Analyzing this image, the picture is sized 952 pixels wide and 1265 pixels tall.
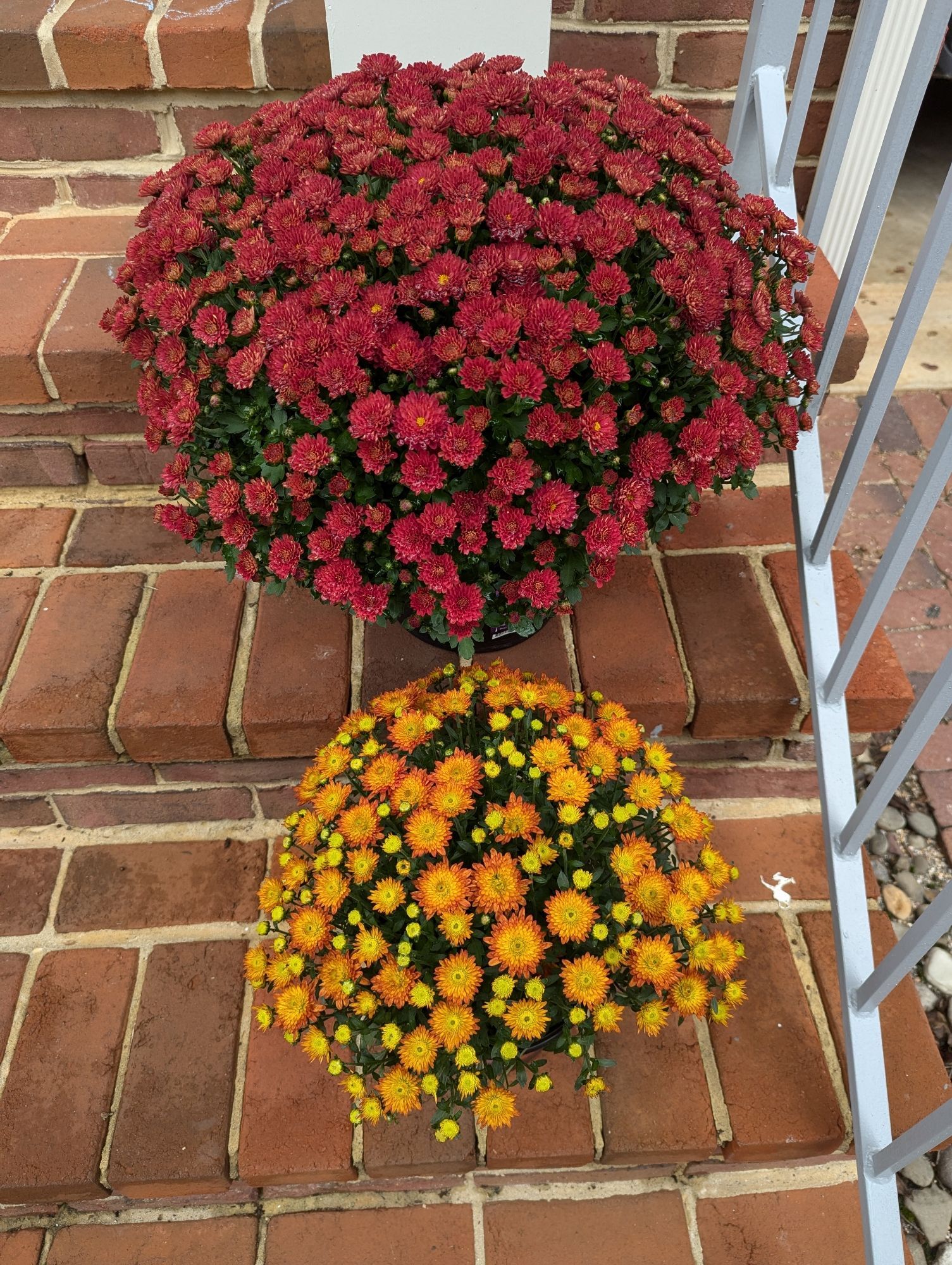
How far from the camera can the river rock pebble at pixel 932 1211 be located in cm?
129

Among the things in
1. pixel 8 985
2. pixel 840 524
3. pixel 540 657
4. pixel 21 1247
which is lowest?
pixel 21 1247

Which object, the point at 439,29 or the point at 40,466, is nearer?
the point at 439,29

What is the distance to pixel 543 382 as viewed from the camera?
918mm

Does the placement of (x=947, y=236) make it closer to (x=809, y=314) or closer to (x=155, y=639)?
(x=809, y=314)

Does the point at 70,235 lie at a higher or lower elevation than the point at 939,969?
higher

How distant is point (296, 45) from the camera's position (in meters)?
1.50

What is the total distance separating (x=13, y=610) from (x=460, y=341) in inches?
36.1

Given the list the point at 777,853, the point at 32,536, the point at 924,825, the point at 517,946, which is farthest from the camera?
the point at 924,825

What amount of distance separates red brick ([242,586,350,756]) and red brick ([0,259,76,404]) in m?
0.51

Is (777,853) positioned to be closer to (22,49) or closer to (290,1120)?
(290,1120)

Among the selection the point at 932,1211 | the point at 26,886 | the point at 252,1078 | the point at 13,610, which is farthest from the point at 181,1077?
the point at 932,1211

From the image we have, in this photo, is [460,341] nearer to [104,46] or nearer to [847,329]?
[847,329]

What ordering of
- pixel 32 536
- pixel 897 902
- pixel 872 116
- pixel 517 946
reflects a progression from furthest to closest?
pixel 872 116
pixel 897 902
pixel 32 536
pixel 517 946

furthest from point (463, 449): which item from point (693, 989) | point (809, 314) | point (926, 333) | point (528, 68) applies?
point (926, 333)
